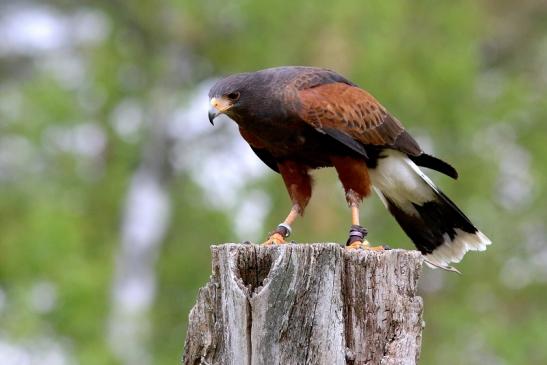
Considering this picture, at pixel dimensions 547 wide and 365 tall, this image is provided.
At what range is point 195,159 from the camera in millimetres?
23219

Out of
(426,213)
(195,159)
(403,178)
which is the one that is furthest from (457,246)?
(195,159)

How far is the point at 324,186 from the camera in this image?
54.1 feet

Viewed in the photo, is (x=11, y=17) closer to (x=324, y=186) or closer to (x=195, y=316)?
(x=324, y=186)

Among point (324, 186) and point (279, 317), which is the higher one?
point (324, 186)

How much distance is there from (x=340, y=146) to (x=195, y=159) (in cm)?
1510

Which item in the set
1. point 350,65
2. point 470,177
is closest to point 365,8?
point 350,65

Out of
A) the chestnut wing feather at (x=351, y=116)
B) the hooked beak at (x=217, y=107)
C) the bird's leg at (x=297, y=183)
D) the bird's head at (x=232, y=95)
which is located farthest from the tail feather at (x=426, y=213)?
the hooked beak at (x=217, y=107)

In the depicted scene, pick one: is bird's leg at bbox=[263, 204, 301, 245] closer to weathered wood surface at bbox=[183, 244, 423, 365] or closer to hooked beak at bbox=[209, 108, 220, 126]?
hooked beak at bbox=[209, 108, 220, 126]

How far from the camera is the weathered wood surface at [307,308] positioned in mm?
6133

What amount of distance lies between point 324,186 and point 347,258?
1018 centimetres

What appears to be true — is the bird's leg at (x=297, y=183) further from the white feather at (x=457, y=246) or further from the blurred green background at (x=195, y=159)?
the blurred green background at (x=195, y=159)

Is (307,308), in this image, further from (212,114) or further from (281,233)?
(212,114)

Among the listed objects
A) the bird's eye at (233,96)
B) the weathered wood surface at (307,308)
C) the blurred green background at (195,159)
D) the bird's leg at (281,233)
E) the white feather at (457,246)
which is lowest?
the weathered wood surface at (307,308)

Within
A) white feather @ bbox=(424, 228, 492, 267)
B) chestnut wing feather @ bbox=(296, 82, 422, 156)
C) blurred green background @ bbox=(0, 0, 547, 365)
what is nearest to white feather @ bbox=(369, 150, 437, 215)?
chestnut wing feather @ bbox=(296, 82, 422, 156)
